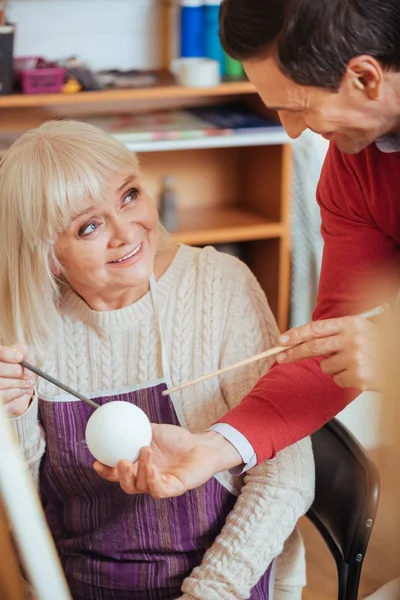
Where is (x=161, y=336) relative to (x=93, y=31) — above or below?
below

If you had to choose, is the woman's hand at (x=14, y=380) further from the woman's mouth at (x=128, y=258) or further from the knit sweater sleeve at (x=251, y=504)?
the knit sweater sleeve at (x=251, y=504)

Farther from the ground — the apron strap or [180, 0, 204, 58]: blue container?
[180, 0, 204, 58]: blue container

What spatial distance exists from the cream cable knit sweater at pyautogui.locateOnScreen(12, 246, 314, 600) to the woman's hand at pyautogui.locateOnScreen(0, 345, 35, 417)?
0.03 m

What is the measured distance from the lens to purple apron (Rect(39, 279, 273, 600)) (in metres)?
1.42

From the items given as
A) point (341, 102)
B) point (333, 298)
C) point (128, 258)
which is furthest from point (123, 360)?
point (341, 102)

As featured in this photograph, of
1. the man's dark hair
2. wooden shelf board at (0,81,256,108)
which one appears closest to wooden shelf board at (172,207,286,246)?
wooden shelf board at (0,81,256,108)

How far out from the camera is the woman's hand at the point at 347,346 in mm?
1145

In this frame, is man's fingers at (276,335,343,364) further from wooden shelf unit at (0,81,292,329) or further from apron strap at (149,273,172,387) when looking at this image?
wooden shelf unit at (0,81,292,329)

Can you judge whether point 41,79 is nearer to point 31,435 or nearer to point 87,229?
point 87,229

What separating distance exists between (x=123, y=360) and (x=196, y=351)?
13 cm

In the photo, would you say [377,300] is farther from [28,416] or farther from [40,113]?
[40,113]

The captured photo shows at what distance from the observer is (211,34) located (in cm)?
277

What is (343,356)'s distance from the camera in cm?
115

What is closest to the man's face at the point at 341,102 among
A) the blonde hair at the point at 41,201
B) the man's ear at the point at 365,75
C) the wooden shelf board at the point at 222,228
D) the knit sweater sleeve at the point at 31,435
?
the man's ear at the point at 365,75
